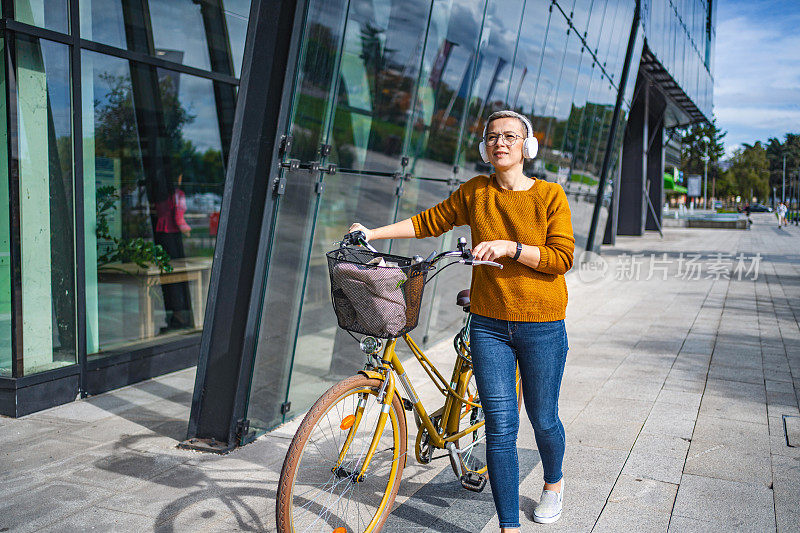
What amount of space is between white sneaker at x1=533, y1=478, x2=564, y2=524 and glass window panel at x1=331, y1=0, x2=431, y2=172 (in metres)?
3.09

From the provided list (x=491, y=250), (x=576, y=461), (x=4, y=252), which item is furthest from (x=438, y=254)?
(x=4, y=252)

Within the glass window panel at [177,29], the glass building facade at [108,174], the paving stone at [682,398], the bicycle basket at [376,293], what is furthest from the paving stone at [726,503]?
the glass window panel at [177,29]

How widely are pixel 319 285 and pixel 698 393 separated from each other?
3380mm

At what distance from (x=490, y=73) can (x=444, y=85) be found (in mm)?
1623

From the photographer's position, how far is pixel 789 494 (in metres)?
4.09

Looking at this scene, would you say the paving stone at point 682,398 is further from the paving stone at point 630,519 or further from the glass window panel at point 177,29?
the glass window panel at point 177,29

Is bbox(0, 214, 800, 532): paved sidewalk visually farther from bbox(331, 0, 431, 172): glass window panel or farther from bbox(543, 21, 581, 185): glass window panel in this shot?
bbox(543, 21, 581, 185): glass window panel

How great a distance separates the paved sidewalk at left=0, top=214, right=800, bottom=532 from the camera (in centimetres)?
380

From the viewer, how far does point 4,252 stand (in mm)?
5648

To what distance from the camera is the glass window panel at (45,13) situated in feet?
18.0

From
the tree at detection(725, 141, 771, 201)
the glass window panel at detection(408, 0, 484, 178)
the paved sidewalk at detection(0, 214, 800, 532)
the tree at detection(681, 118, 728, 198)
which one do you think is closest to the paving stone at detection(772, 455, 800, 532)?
the paved sidewalk at detection(0, 214, 800, 532)


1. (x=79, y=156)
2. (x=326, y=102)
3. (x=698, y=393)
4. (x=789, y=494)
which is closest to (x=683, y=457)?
(x=789, y=494)

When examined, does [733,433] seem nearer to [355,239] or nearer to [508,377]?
[508,377]

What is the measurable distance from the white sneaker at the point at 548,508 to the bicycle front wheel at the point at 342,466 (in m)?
0.80
